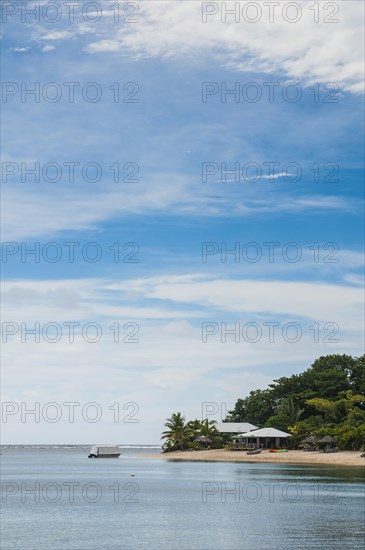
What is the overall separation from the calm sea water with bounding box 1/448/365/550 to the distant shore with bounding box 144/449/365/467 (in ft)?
52.2

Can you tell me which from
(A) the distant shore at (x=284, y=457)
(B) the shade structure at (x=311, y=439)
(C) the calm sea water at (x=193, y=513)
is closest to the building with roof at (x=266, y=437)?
(A) the distant shore at (x=284, y=457)

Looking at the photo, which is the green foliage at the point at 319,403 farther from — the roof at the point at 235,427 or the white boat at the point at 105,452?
the white boat at the point at 105,452

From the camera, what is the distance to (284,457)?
335 feet

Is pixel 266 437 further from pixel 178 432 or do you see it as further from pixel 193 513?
pixel 193 513

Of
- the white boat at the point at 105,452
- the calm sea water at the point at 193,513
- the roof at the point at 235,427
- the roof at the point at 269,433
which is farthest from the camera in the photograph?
the white boat at the point at 105,452

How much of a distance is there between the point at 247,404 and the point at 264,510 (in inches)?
3307

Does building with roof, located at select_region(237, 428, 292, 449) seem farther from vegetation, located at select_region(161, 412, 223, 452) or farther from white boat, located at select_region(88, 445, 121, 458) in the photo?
white boat, located at select_region(88, 445, 121, 458)

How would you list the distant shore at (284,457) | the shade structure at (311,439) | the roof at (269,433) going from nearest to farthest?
the distant shore at (284,457) < the shade structure at (311,439) < the roof at (269,433)

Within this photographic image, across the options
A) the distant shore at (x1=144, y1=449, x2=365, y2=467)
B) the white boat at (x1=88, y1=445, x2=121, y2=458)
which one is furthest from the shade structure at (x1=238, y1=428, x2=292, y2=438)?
the white boat at (x1=88, y1=445, x2=121, y2=458)

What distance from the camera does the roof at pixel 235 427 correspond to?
123 m

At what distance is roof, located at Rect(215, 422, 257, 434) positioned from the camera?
12331cm

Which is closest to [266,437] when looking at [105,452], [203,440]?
[203,440]

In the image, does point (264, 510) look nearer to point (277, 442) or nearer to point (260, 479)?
point (260, 479)

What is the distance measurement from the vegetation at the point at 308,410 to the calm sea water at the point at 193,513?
2591 centimetres
